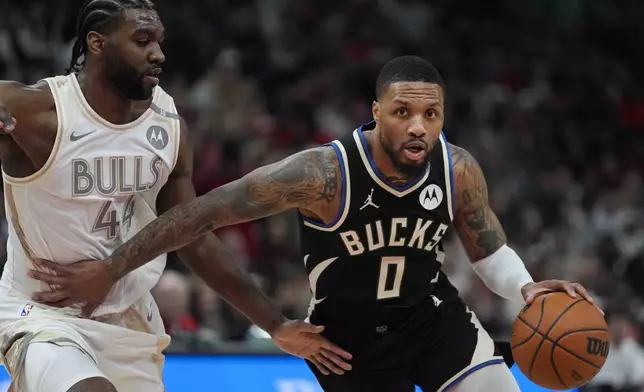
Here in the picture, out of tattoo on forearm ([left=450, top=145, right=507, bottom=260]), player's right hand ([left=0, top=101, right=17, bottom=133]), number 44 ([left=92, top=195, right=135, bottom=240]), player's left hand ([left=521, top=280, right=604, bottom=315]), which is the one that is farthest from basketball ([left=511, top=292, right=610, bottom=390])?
player's right hand ([left=0, top=101, right=17, bottom=133])

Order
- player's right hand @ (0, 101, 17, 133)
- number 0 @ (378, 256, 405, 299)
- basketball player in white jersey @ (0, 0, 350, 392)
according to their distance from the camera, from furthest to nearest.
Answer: number 0 @ (378, 256, 405, 299)
basketball player in white jersey @ (0, 0, 350, 392)
player's right hand @ (0, 101, 17, 133)

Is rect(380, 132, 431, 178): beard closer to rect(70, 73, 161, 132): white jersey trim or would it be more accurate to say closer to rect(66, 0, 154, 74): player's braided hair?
rect(70, 73, 161, 132): white jersey trim

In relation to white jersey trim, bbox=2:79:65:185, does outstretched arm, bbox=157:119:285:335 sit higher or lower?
lower

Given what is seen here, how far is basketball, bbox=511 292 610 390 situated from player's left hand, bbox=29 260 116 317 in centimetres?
169

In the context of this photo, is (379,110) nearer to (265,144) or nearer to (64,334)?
(64,334)

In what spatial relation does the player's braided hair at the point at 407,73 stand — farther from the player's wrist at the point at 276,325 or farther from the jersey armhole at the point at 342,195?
the player's wrist at the point at 276,325

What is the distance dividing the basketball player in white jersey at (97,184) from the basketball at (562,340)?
0.80 meters

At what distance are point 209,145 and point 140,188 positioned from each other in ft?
19.4

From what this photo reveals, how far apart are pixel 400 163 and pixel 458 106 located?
8.36 metres

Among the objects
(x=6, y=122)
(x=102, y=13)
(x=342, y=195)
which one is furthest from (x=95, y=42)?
(x=342, y=195)

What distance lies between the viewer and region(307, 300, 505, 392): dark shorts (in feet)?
16.6

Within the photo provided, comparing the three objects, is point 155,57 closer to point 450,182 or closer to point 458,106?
point 450,182

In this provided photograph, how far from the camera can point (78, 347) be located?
4508 mm

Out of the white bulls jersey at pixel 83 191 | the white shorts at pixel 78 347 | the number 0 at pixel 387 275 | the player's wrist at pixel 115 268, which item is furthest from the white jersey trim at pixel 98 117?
the number 0 at pixel 387 275
